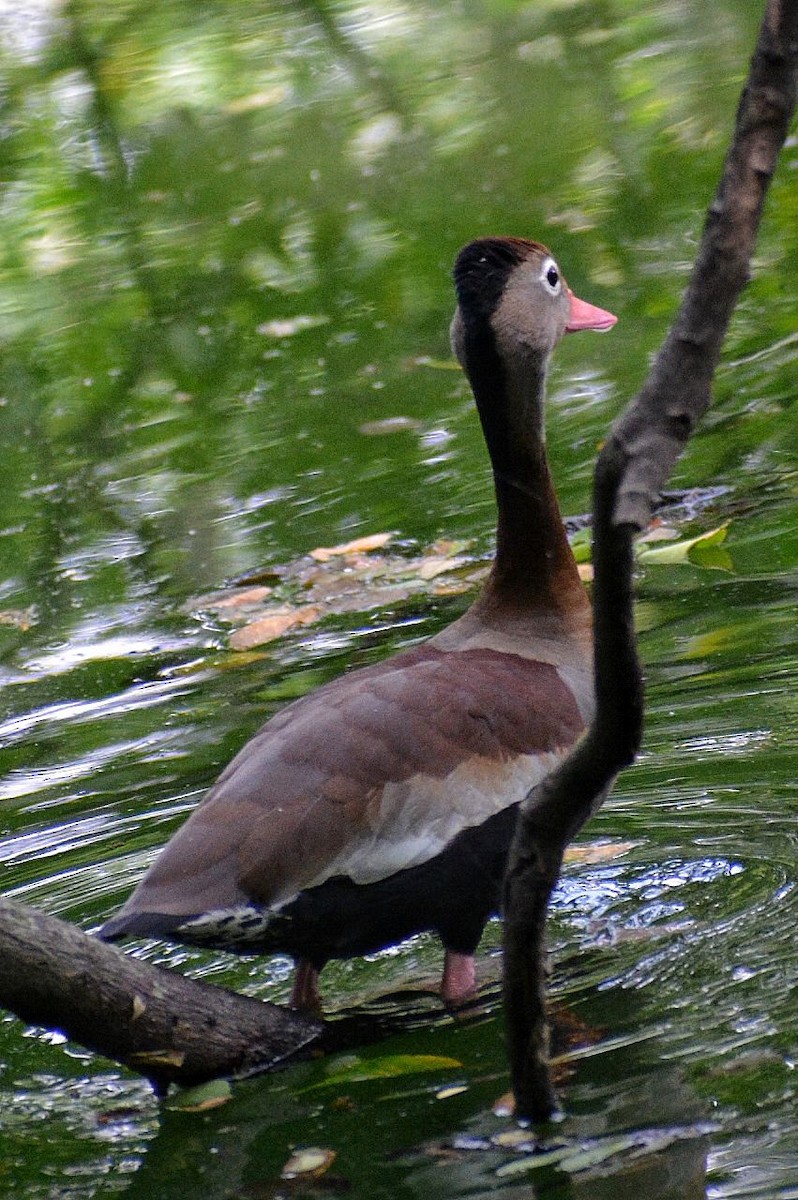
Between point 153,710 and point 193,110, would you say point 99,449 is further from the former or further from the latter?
point 193,110

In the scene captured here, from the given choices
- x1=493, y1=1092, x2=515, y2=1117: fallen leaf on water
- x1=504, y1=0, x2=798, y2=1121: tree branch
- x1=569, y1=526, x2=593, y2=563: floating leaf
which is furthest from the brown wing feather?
x1=569, y1=526, x2=593, y2=563: floating leaf

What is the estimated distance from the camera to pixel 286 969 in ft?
14.7

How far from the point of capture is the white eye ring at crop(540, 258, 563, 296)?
481cm

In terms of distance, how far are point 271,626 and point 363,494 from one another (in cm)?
120

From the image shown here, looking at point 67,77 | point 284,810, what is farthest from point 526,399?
point 67,77

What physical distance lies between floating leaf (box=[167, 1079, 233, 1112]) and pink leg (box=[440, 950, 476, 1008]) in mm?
562

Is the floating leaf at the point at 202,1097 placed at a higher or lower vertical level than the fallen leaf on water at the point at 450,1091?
higher

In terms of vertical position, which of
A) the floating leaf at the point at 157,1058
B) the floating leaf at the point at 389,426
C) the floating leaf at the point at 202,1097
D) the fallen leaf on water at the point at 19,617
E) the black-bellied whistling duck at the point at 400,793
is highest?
the black-bellied whistling duck at the point at 400,793

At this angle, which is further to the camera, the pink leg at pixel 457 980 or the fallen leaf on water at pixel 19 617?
the fallen leaf on water at pixel 19 617

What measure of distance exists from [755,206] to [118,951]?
190 cm

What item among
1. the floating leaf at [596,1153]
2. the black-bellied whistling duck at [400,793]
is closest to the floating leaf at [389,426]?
the black-bellied whistling duck at [400,793]

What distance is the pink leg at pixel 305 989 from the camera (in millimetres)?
4070

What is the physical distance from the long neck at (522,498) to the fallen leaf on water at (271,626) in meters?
1.98

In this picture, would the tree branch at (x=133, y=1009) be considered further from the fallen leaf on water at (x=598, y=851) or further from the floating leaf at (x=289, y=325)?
the floating leaf at (x=289, y=325)
